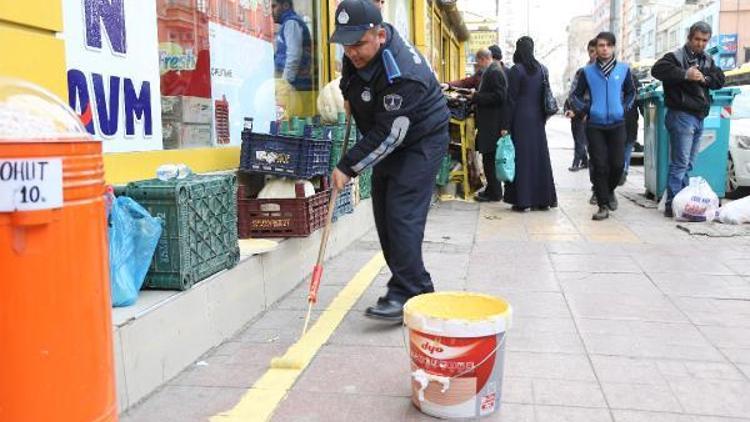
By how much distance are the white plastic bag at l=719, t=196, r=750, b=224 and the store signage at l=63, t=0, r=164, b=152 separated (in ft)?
18.6

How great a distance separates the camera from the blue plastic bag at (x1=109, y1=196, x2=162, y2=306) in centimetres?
314

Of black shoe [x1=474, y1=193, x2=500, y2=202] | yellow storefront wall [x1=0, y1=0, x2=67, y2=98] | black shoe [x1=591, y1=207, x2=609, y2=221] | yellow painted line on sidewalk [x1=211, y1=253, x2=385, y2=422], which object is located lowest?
yellow painted line on sidewalk [x1=211, y1=253, x2=385, y2=422]

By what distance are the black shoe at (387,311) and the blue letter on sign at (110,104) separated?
5.71 ft

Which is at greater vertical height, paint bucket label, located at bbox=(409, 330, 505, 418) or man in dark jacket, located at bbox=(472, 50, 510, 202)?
man in dark jacket, located at bbox=(472, 50, 510, 202)

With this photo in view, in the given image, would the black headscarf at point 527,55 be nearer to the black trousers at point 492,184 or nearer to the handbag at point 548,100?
the handbag at point 548,100

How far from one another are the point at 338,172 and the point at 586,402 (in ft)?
5.40

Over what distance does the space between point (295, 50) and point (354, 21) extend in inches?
142

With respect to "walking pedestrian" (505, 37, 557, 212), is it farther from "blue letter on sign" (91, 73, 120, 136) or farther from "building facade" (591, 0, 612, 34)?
"building facade" (591, 0, 612, 34)

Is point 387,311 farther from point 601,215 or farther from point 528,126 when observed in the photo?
point 528,126

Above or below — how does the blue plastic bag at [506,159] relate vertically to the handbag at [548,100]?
below

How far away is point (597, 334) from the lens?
12.9ft

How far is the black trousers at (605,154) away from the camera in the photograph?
7715 millimetres

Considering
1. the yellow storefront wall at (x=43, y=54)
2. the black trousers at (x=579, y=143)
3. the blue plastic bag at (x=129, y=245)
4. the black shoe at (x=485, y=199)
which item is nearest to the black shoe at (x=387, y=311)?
the blue plastic bag at (x=129, y=245)

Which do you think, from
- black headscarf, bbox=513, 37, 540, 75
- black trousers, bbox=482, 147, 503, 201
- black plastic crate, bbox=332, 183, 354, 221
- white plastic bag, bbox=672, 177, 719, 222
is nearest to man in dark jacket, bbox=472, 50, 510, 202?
black trousers, bbox=482, 147, 503, 201
